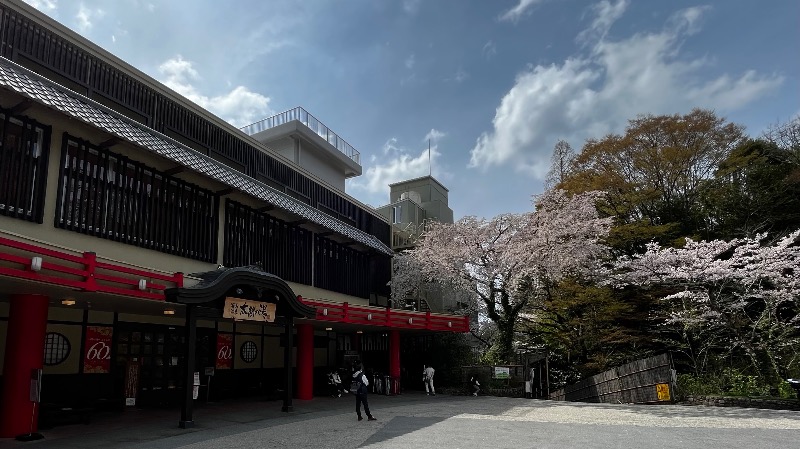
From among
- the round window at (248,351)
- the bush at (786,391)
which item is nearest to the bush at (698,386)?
the bush at (786,391)

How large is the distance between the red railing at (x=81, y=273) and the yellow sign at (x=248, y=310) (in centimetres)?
149

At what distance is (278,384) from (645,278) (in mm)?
16896

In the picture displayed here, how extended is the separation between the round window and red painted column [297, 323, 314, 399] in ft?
7.78

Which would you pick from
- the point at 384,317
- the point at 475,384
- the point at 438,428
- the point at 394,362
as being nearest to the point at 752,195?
the point at 475,384

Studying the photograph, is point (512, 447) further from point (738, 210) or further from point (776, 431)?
point (738, 210)

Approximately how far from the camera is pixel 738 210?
26.5 m

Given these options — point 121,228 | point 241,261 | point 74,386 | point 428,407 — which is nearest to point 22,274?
point 121,228

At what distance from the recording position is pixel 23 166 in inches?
449

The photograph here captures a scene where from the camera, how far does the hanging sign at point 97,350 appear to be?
14.3 m

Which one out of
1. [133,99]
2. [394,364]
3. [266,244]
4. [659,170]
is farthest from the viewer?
[659,170]

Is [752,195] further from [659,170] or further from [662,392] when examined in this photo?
[662,392]

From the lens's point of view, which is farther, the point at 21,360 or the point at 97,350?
the point at 97,350

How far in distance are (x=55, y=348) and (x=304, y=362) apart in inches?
311

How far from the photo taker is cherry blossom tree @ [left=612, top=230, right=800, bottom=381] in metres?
19.3
